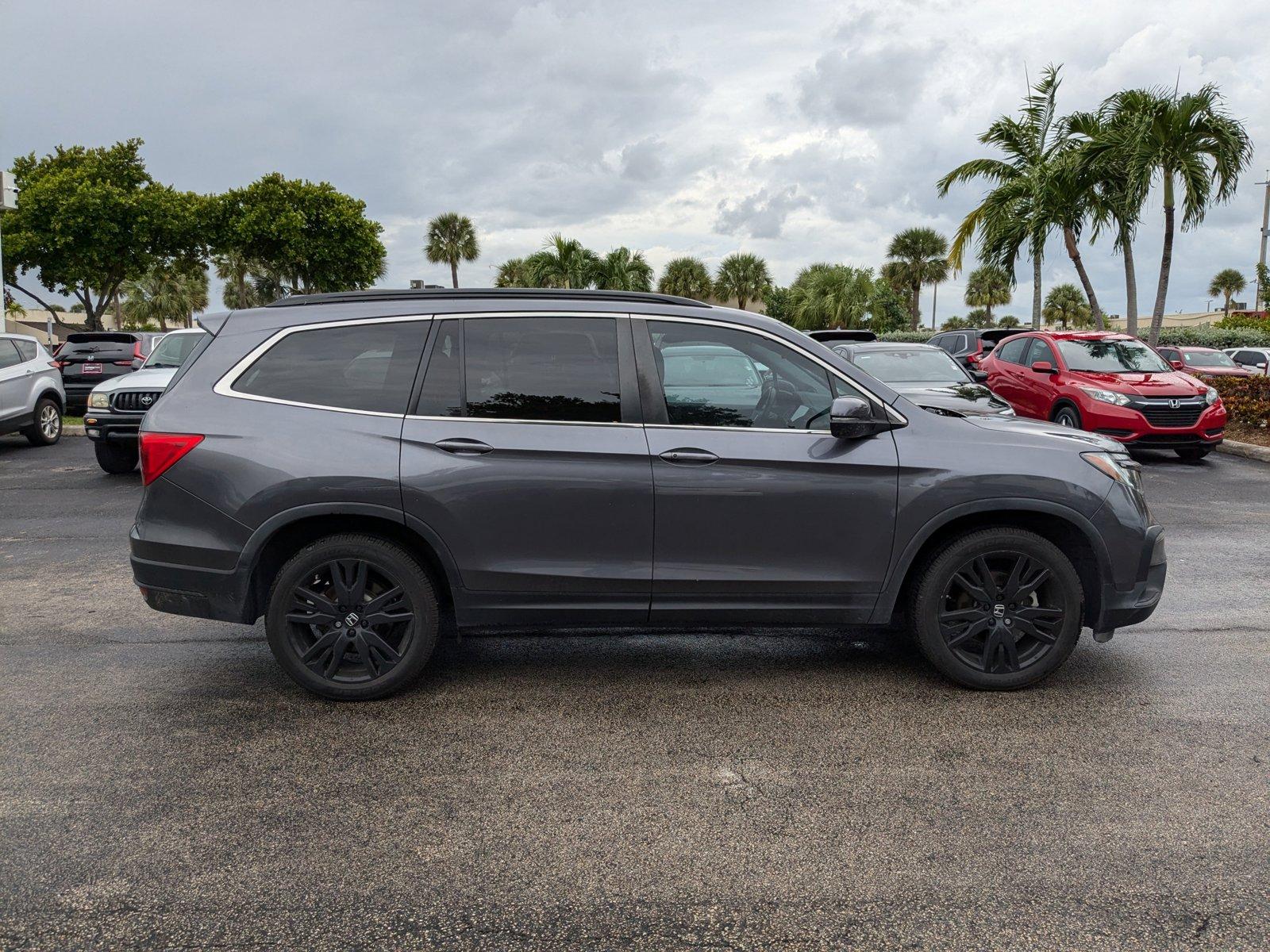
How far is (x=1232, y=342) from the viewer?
126 ft

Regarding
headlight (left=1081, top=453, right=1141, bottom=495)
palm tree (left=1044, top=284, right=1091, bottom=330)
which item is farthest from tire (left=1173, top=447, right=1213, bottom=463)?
palm tree (left=1044, top=284, right=1091, bottom=330)

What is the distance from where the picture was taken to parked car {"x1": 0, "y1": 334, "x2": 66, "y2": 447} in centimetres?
1391

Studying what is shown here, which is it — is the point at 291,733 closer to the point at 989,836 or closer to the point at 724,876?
the point at 724,876

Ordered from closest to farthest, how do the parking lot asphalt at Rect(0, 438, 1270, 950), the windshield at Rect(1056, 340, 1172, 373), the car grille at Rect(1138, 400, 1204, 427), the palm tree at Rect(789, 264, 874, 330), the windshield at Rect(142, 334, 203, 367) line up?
the parking lot asphalt at Rect(0, 438, 1270, 950) < the car grille at Rect(1138, 400, 1204, 427) < the windshield at Rect(142, 334, 203, 367) < the windshield at Rect(1056, 340, 1172, 373) < the palm tree at Rect(789, 264, 874, 330)

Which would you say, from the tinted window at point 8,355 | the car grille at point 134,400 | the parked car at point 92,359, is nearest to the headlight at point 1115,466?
the car grille at point 134,400

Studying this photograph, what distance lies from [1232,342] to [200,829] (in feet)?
141

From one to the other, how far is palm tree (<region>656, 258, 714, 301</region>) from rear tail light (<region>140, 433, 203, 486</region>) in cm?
5998

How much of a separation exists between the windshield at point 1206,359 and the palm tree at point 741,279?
41.5 m

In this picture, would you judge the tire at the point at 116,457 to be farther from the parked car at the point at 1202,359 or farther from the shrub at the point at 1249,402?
the parked car at the point at 1202,359

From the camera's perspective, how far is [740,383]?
4.64 meters

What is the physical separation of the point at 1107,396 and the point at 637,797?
38.0 ft

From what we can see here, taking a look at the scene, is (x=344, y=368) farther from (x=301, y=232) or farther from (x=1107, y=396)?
(x=301, y=232)

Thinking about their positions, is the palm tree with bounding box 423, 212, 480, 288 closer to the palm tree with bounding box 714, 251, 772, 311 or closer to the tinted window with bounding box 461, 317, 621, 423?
the palm tree with bounding box 714, 251, 772, 311

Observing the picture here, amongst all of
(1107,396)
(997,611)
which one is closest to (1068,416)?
(1107,396)
